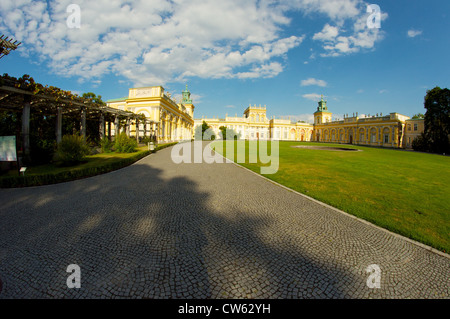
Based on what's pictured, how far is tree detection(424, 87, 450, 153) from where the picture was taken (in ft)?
99.8

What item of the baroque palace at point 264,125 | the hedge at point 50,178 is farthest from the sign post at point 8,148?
the baroque palace at point 264,125

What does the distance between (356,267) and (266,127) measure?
89509 millimetres

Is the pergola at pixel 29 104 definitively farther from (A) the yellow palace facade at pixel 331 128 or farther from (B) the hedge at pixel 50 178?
(A) the yellow palace facade at pixel 331 128

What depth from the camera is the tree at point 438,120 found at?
3042cm

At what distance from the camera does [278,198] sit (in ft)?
19.2

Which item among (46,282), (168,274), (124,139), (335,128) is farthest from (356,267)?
(335,128)

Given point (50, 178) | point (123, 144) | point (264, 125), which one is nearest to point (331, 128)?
point (264, 125)

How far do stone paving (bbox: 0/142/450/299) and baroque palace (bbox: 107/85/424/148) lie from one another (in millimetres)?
19231

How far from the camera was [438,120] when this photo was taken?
3128 centimetres

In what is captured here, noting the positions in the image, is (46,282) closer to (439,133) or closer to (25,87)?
(25,87)

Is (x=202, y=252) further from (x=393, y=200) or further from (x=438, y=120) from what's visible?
(x=438, y=120)

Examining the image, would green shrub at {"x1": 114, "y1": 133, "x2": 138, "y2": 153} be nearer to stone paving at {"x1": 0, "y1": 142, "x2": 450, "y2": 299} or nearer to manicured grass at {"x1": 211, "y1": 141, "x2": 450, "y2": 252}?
stone paving at {"x1": 0, "y1": 142, "x2": 450, "y2": 299}

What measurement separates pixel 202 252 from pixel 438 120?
4638cm

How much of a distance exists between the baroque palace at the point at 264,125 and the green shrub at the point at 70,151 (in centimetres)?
1204
